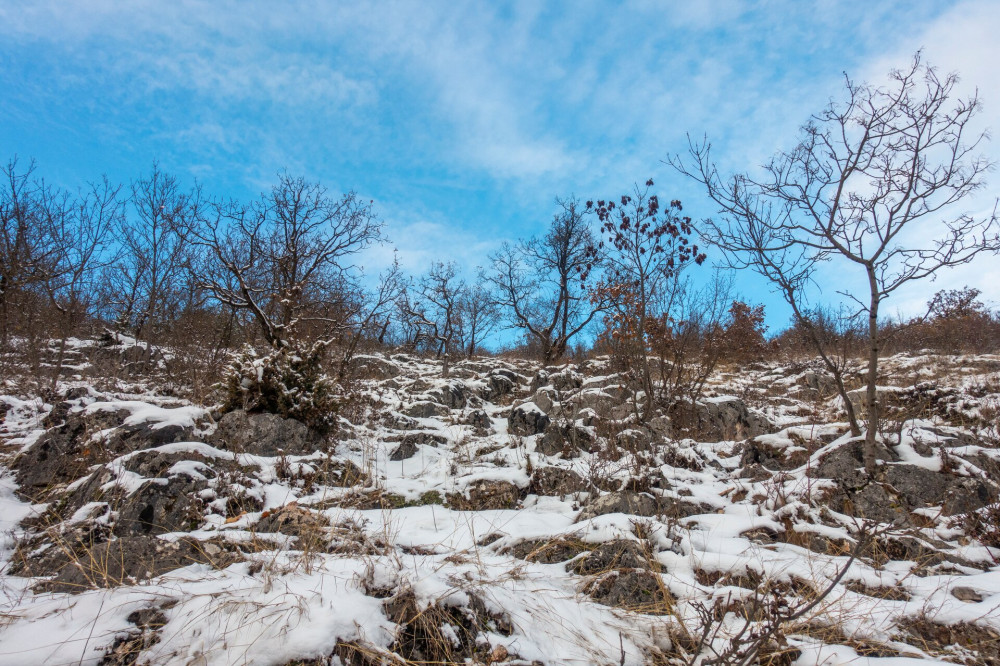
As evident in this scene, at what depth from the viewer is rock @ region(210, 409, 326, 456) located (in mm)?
5777

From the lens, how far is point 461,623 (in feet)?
6.38

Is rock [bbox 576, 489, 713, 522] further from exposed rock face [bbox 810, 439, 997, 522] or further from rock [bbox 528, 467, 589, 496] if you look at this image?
exposed rock face [bbox 810, 439, 997, 522]

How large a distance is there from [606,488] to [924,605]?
2573mm

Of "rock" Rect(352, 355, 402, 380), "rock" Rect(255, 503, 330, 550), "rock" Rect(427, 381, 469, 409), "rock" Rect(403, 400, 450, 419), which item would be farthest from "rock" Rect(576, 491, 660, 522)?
"rock" Rect(352, 355, 402, 380)

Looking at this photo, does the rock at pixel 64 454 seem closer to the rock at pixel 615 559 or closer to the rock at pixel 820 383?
the rock at pixel 615 559

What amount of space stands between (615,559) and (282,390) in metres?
5.28

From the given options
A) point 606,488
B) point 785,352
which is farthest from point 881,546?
point 785,352

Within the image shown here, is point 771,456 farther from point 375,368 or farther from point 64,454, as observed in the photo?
point 375,368

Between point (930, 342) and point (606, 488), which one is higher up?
point (930, 342)

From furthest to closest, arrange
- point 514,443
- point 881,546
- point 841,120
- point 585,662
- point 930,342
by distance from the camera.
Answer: point 930,342, point 514,443, point 841,120, point 881,546, point 585,662

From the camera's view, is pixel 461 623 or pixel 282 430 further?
pixel 282 430

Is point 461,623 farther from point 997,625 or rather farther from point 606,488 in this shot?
point 606,488

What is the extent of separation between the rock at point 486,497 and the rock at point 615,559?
1.71 metres

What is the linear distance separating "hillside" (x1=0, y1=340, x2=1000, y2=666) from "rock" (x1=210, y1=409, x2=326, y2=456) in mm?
36
